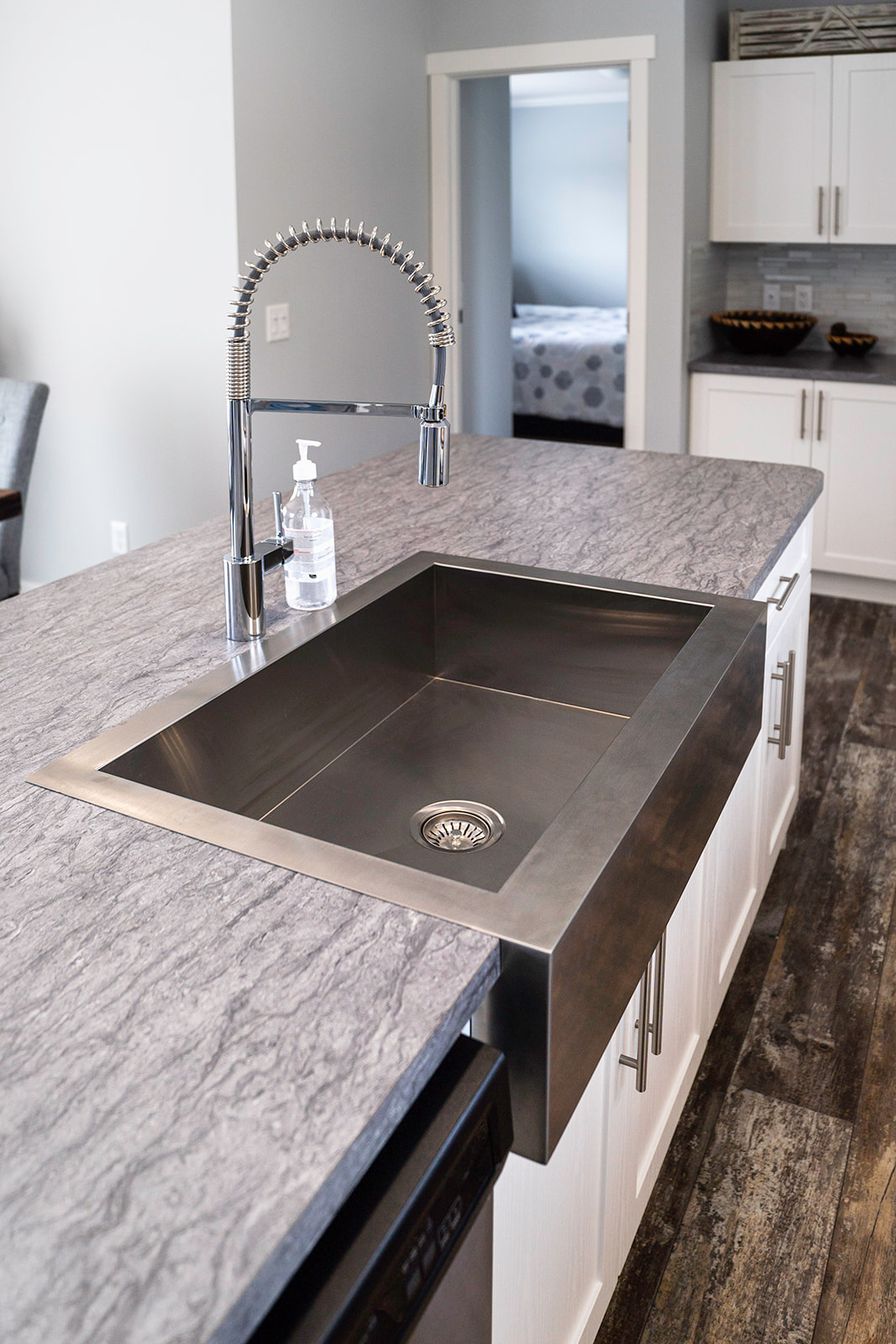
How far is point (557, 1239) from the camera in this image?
114 centimetres

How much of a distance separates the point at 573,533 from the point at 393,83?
3.05m

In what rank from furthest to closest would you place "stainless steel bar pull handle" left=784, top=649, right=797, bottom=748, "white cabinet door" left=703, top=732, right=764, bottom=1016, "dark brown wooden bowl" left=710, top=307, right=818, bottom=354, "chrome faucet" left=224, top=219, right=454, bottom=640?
"dark brown wooden bowl" left=710, top=307, right=818, bottom=354 → "stainless steel bar pull handle" left=784, top=649, right=797, bottom=748 → "white cabinet door" left=703, top=732, right=764, bottom=1016 → "chrome faucet" left=224, top=219, right=454, bottom=640

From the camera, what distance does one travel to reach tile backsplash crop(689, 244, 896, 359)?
470 cm

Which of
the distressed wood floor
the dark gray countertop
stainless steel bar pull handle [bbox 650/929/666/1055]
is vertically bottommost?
the distressed wood floor

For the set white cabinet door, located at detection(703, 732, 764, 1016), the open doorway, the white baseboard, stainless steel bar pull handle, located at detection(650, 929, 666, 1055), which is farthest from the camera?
the open doorway

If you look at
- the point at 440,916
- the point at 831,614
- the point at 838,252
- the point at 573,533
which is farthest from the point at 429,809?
the point at 838,252

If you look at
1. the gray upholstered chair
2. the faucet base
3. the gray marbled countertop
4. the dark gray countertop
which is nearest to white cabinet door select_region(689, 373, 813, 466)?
the dark gray countertop

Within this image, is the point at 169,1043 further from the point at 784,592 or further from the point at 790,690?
the point at 790,690

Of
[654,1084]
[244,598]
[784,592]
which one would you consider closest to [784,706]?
[784,592]

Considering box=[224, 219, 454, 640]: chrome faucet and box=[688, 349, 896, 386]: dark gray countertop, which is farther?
box=[688, 349, 896, 386]: dark gray countertop

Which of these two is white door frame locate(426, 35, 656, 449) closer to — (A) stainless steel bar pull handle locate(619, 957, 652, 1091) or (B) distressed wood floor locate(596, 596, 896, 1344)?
(B) distressed wood floor locate(596, 596, 896, 1344)

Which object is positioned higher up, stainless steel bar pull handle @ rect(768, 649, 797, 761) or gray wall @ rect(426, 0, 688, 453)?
gray wall @ rect(426, 0, 688, 453)

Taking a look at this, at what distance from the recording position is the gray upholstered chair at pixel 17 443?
126 inches

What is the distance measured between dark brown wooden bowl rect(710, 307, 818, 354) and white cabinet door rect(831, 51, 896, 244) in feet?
1.28
